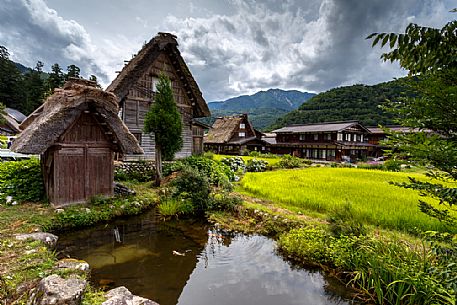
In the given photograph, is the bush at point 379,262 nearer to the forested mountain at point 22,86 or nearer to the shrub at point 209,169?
the shrub at point 209,169

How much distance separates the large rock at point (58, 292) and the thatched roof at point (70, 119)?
18.1ft

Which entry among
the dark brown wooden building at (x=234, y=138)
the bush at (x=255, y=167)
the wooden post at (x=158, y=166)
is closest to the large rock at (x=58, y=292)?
the wooden post at (x=158, y=166)

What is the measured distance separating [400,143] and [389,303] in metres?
3.17

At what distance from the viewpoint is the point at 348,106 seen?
5931 cm

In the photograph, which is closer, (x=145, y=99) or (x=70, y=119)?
(x=70, y=119)

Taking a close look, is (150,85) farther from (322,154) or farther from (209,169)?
(322,154)

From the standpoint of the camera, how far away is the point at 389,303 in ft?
14.0

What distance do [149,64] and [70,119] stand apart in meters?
8.58

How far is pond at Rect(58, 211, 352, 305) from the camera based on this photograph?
15.6ft

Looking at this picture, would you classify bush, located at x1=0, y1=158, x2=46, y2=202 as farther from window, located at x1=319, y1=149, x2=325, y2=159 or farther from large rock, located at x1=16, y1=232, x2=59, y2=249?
window, located at x1=319, y1=149, x2=325, y2=159

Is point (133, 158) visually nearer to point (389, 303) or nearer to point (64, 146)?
point (64, 146)

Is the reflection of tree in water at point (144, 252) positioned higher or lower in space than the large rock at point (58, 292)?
lower

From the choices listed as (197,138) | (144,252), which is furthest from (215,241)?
(197,138)

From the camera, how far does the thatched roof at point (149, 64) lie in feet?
47.8
